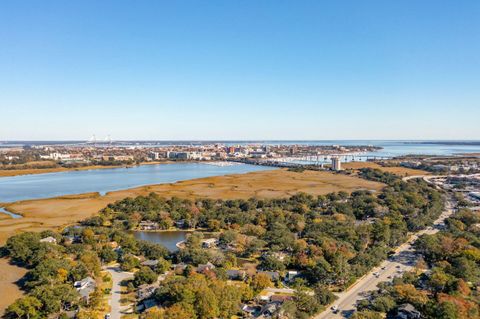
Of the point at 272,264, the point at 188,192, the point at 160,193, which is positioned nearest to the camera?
the point at 272,264

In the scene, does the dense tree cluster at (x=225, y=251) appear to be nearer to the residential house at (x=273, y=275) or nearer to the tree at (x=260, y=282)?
the tree at (x=260, y=282)

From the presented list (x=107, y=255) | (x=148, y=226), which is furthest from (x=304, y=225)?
(x=107, y=255)

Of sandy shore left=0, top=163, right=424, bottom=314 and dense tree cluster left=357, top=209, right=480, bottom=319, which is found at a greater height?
dense tree cluster left=357, top=209, right=480, bottom=319

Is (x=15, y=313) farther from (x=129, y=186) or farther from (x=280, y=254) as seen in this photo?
(x=129, y=186)

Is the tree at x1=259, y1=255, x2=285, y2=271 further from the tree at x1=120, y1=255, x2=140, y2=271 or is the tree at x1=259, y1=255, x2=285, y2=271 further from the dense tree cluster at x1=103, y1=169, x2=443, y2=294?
the tree at x1=120, y1=255, x2=140, y2=271

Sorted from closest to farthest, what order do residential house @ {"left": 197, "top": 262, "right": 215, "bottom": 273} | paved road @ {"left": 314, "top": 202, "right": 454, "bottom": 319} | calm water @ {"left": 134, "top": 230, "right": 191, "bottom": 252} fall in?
paved road @ {"left": 314, "top": 202, "right": 454, "bottom": 319} < residential house @ {"left": 197, "top": 262, "right": 215, "bottom": 273} < calm water @ {"left": 134, "top": 230, "right": 191, "bottom": 252}

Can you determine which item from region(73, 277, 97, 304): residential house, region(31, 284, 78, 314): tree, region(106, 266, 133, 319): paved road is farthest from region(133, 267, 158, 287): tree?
region(31, 284, 78, 314): tree

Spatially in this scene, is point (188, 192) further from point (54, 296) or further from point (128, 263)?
point (54, 296)
